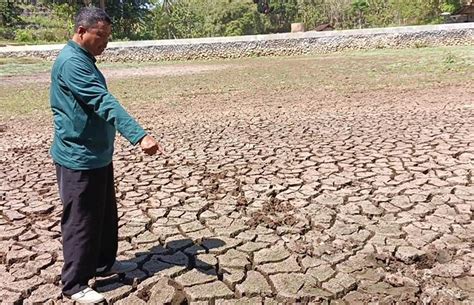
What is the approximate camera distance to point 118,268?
10.2 ft

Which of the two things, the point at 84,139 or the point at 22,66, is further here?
the point at 22,66

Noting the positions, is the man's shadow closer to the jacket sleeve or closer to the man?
the man

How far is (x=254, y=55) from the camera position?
2517 centimetres

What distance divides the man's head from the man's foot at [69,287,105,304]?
1312 mm

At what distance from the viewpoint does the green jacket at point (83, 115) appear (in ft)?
7.95

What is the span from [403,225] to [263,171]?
182 centimetres

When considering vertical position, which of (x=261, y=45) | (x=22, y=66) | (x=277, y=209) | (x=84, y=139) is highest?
(x=84, y=139)

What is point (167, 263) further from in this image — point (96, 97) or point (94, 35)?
point (94, 35)

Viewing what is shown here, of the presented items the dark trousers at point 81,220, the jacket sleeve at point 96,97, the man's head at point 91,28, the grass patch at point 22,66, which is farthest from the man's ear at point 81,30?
the grass patch at point 22,66

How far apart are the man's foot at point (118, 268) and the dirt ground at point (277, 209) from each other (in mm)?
46

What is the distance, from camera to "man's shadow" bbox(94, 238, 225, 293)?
2.99 meters

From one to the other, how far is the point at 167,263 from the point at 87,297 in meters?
0.63

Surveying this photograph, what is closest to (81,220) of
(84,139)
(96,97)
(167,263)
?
(84,139)

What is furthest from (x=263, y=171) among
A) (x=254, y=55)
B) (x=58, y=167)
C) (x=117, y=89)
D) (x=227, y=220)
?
(x=254, y=55)
